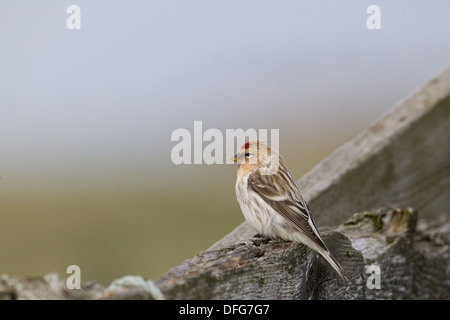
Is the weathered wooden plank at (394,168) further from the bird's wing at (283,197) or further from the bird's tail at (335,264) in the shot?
the bird's tail at (335,264)

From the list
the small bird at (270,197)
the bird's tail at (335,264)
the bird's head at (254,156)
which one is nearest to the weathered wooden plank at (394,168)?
the small bird at (270,197)

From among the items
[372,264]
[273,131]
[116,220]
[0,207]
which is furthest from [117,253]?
[372,264]

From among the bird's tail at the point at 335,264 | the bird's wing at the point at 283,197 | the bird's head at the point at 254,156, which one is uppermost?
the bird's head at the point at 254,156

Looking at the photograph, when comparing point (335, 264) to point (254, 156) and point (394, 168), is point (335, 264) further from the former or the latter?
point (254, 156)

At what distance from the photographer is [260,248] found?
1.66 meters

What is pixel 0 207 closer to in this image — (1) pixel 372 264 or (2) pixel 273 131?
(2) pixel 273 131

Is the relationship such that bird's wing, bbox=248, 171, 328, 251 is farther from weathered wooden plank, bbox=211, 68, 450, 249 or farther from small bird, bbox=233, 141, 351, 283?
weathered wooden plank, bbox=211, 68, 450, 249

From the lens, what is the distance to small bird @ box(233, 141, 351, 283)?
7.64 feet

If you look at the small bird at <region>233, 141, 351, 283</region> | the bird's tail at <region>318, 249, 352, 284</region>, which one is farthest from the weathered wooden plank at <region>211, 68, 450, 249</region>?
the bird's tail at <region>318, 249, 352, 284</region>

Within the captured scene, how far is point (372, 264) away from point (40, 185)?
3.26 metres

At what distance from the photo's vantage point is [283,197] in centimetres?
284

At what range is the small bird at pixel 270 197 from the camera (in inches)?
91.7

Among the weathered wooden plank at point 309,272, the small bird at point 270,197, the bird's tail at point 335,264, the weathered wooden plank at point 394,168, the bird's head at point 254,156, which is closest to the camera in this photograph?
the weathered wooden plank at point 309,272

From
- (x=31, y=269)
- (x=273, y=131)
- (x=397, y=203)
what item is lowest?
(x=31, y=269)
